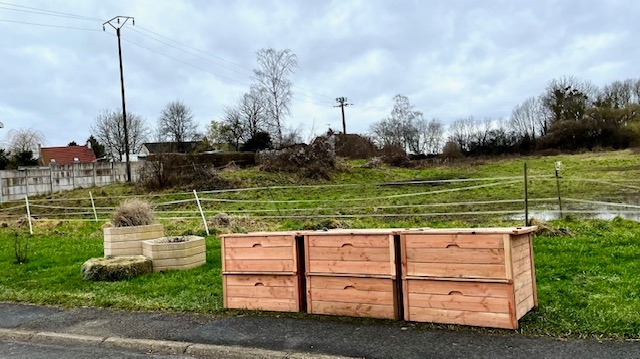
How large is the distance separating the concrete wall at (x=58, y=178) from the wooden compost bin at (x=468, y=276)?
92.2ft

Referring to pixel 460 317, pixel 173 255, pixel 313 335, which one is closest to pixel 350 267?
pixel 313 335

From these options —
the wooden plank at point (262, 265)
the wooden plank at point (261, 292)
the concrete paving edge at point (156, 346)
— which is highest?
the wooden plank at point (262, 265)

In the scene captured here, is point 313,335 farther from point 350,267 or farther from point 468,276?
point 468,276

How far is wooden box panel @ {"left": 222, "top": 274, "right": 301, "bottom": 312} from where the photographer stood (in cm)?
614

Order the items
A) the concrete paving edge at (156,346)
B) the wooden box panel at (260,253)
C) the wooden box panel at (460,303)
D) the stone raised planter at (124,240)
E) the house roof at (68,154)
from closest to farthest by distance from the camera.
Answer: the concrete paving edge at (156,346) < the wooden box panel at (460,303) < the wooden box panel at (260,253) < the stone raised planter at (124,240) < the house roof at (68,154)

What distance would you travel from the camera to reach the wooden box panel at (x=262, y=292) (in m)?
6.14

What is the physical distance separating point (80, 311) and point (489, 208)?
13942 millimetres

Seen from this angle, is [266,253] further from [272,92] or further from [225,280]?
[272,92]

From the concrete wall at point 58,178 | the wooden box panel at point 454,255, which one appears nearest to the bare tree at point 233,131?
the concrete wall at point 58,178

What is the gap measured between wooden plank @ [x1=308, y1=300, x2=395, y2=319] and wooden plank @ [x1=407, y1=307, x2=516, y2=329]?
27 cm

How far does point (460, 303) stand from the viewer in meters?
5.21

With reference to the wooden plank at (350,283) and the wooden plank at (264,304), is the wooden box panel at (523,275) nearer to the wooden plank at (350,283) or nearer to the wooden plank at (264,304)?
the wooden plank at (350,283)

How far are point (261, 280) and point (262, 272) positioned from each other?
130 mm

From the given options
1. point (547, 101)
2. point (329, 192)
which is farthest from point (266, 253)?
point (547, 101)
